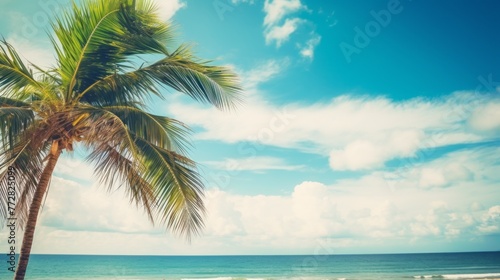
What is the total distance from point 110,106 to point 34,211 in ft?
5.48

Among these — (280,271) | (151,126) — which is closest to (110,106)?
(151,126)

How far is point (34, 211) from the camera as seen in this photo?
184 inches

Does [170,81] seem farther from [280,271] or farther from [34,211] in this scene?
[280,271]

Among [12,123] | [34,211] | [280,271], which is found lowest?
[280,271]

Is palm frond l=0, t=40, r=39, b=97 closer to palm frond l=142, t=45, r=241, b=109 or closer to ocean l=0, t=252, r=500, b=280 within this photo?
palm frond l=142, t=45, r=241, b=109

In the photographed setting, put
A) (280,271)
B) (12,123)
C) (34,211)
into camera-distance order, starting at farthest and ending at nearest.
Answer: (280,271)
(34,211)
(12,123)

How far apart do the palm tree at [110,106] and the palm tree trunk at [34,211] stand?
1 centimetres

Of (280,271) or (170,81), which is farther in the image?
(280,271)

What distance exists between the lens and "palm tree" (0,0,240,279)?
4707 millimetres

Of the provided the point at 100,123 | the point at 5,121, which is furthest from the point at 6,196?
the point at 100,123

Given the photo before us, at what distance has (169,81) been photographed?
541 cm

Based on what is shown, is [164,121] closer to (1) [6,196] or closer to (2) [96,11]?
(2) [96,11]

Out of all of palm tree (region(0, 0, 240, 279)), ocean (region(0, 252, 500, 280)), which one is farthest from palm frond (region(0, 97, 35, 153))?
ocean (region(0, 252, 500, 280))

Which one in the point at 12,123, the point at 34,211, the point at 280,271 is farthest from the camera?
the point at 280,271
